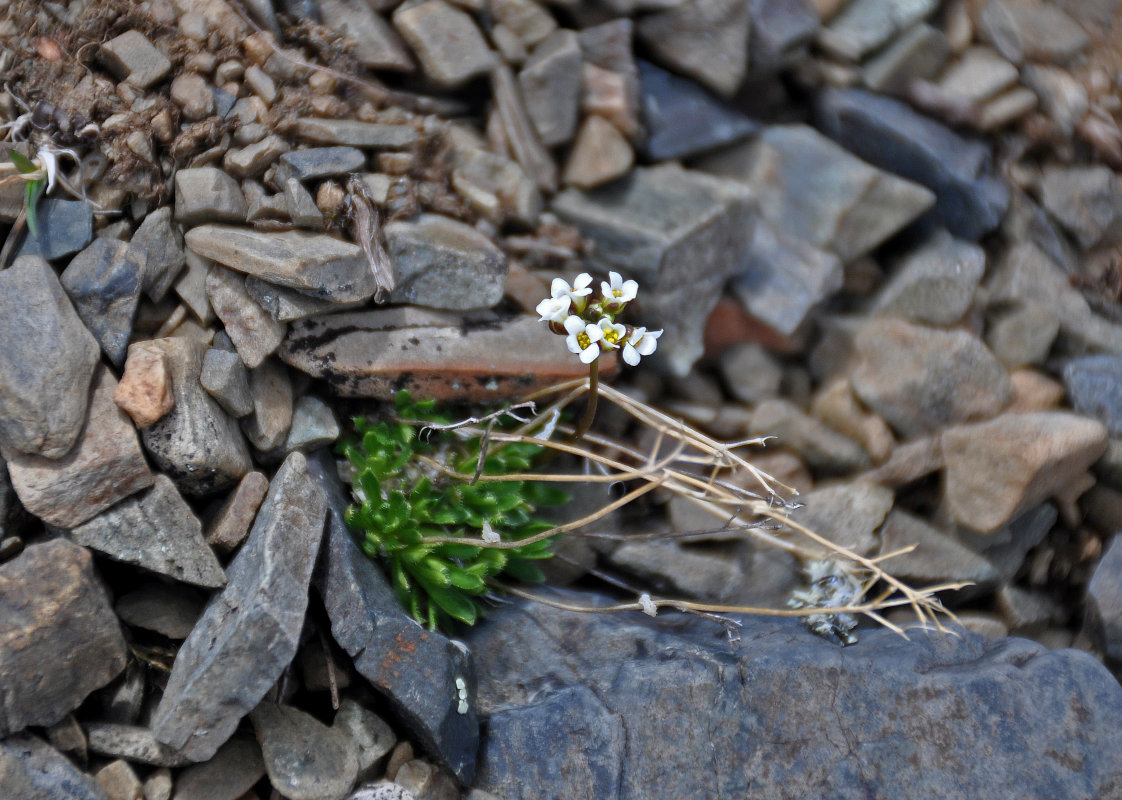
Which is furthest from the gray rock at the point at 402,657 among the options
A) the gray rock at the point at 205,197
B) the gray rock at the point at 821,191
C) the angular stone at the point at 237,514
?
the gray rock at the point at 821,191

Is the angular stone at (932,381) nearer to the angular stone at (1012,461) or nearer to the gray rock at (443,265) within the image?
the angular stone at (1012,461)

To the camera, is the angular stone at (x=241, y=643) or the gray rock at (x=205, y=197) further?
the gray rock at (x=205, y=197)

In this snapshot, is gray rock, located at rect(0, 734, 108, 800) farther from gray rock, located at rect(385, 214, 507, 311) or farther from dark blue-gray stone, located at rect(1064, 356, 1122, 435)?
dark blue-gray stone, located at rect(1064, 356, 1122, 435)

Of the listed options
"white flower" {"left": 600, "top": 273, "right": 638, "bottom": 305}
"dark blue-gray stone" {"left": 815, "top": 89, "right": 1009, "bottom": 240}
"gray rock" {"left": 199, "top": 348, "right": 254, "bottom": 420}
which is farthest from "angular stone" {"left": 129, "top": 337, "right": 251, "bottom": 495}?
"dark blue-gray stone" {"left": 815, "top": 89, "right": 1009, "bottom": 240}

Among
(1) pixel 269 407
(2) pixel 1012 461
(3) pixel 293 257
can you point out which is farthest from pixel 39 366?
(2) pixel 1012 461

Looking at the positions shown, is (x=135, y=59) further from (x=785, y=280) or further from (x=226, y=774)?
(x=785, y=280)

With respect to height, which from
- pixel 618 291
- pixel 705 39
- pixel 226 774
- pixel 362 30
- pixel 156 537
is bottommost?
pixel 226 774

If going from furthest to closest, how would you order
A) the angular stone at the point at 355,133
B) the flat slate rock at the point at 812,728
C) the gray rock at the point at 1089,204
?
1. the gray rock at the point at 1089,204
2. the angular stone at the point at 355,133
3. the flat slate rock at the point at 812,728
